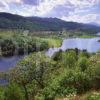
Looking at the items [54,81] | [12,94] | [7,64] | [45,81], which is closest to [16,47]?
[7,64]

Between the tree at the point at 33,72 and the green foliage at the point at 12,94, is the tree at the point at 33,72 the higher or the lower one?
the lower one

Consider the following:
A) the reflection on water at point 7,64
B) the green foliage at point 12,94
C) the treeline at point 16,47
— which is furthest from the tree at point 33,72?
the treeline at point 16,47

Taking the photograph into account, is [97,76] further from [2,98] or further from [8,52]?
[8,52]

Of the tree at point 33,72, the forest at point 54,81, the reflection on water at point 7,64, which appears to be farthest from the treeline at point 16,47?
the tree at point 33,72

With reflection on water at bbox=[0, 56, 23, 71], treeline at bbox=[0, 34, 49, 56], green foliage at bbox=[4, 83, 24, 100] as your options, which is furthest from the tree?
treeline at bbox=[0, 34, 49, 56]

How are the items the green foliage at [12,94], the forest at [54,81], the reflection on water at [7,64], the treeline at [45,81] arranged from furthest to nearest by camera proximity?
the reflection on water at [7,64] < the treeline at [45,81] < the forest at [54,81] < the green foliage at [12,94]

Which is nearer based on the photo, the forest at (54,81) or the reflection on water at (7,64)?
the forest at (54,81)

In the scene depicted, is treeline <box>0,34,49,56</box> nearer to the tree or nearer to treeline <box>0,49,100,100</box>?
the tree

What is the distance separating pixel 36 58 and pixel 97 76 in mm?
27014

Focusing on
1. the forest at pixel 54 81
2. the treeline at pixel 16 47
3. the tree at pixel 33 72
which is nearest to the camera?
the forest at pixel 54 81

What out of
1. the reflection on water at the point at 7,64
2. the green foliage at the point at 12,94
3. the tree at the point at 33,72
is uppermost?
the green foliage at the point at 12,94

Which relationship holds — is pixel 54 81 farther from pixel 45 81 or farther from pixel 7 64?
pixel 7 64

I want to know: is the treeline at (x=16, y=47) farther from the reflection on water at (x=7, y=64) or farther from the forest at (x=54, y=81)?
the forest at (x=54, y=81)

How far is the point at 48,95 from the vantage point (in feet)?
108
